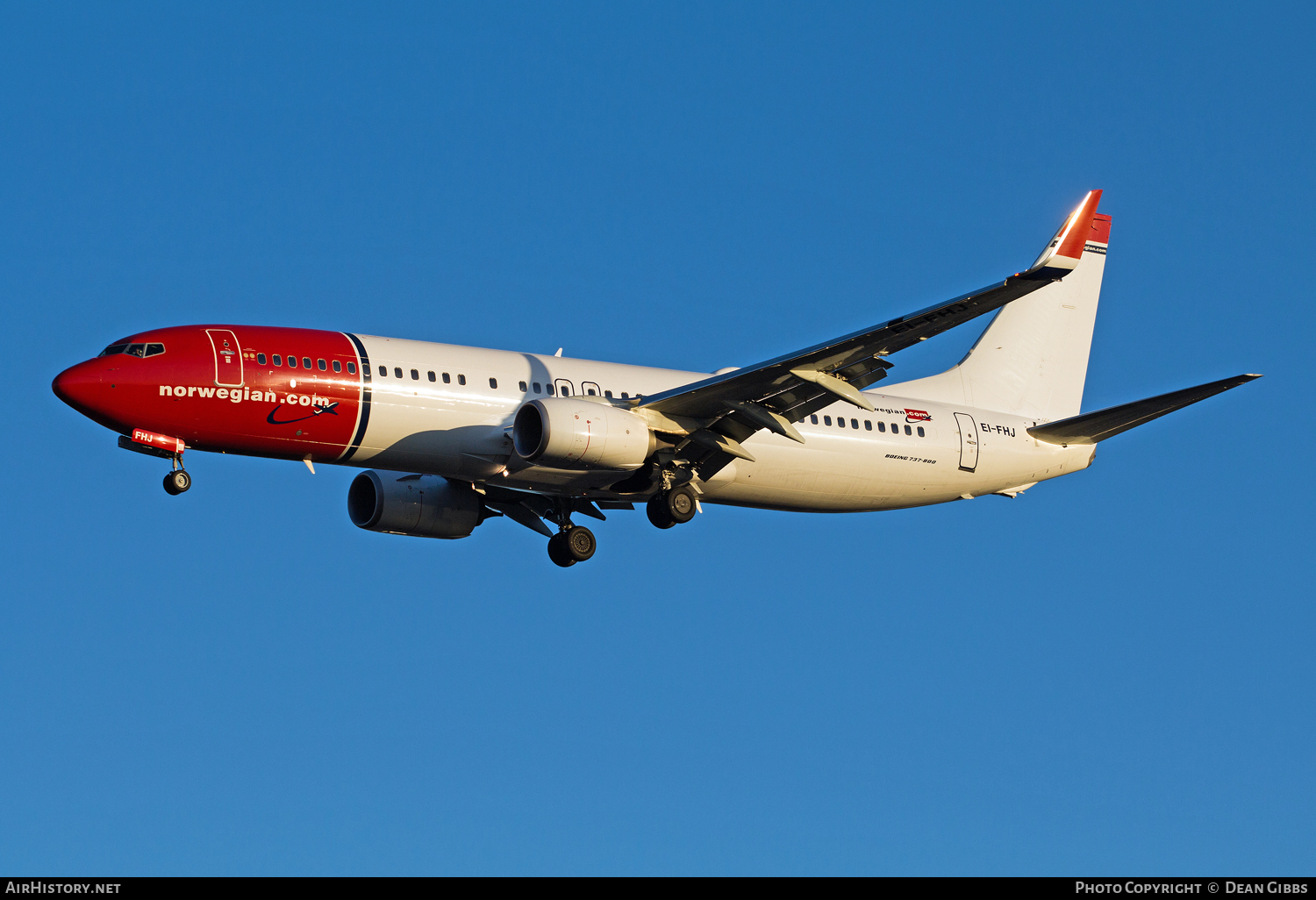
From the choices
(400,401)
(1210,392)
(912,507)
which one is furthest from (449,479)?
(1210,392)

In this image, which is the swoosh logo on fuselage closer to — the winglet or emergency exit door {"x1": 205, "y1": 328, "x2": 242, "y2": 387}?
emergency exit door {"x1": 205, "y1": 328, "x2": 242, "y2": 387}

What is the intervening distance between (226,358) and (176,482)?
2950 mm

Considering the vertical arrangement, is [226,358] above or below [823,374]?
below

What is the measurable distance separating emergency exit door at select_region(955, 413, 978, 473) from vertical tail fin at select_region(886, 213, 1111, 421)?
4.60ft

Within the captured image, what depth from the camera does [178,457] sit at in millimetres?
35875

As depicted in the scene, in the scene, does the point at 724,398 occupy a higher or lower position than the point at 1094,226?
lower

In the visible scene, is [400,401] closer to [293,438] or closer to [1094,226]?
[293,438]

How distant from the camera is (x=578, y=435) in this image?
3600 cm

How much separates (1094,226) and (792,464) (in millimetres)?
15146

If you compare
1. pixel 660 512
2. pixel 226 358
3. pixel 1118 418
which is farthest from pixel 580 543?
pixel 1118 418

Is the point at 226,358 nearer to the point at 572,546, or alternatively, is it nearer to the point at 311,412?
the point at 311,412

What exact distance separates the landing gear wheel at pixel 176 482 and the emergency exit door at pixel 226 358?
215cm

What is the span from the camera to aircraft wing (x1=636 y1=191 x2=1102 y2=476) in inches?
1268
